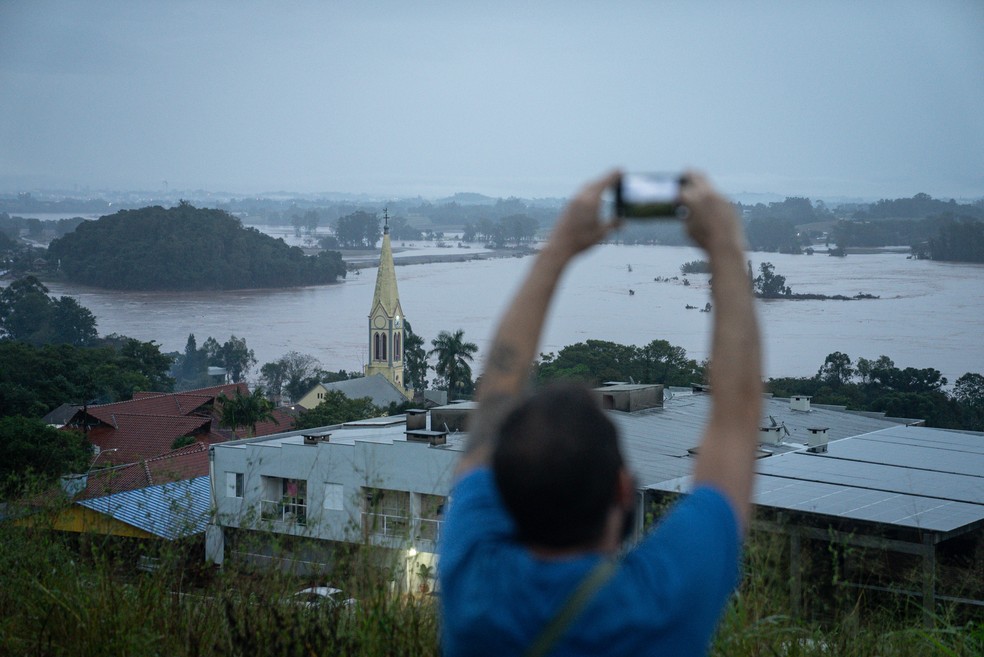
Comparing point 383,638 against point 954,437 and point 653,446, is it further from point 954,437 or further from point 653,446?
point 954,437

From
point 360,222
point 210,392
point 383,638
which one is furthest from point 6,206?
point 383,638

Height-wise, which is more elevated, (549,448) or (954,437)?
(549,448)

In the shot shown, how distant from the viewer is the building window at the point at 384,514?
9.34 feet

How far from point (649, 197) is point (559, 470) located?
307 mm

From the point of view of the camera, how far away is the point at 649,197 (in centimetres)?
99

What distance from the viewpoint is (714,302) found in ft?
3.57

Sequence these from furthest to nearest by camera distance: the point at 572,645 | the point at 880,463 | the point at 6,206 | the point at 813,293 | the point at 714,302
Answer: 1. the point at 6,206
2. the point at 813,293
3. the point at 880,463
4. the point at 714,302
5. the point at 572,645

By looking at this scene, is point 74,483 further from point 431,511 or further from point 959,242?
point 959,242

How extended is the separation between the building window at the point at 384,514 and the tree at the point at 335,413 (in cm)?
2486

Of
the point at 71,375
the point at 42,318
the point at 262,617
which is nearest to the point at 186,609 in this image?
the point at 262,617

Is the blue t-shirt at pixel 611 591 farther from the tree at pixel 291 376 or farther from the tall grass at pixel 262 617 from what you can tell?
the tree at pixel 291 376

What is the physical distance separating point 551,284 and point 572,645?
0.47 m

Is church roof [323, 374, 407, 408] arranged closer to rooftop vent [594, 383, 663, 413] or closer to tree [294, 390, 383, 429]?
tree [294, 390, 383, 429]

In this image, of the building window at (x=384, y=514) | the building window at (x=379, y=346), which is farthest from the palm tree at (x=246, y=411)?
the building window at (x=379, y=346)
